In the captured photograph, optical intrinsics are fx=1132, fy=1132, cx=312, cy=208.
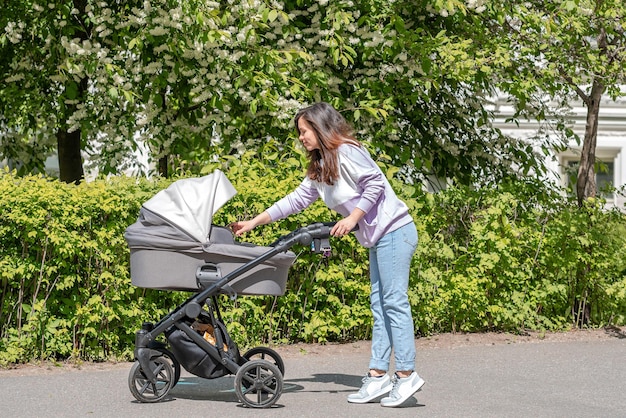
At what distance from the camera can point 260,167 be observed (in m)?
9.22

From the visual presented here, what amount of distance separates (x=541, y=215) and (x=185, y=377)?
381 centimetres

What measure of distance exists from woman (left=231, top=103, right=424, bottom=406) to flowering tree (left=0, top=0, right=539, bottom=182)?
9.34 ft

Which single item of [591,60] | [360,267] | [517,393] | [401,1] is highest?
[401,1]

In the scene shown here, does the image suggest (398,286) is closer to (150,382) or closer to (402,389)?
(402,389)

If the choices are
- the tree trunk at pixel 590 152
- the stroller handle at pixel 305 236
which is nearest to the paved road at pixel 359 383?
the stroller handle at pixel 305 236

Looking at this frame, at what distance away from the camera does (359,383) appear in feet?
24.1

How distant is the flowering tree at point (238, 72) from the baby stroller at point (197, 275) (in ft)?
9.64

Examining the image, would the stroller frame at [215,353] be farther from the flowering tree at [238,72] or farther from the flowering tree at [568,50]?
the flowering tree at [568,50]

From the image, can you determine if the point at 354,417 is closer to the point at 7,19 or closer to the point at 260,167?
the point at 260,167

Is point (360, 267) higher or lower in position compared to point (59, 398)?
higher

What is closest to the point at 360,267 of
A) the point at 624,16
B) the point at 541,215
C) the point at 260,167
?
the point at 260,167

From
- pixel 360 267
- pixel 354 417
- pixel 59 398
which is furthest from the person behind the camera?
pixel 360 267

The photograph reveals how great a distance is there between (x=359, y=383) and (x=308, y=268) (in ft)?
5.50

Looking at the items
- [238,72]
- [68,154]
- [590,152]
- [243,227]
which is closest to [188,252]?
[243,227]
